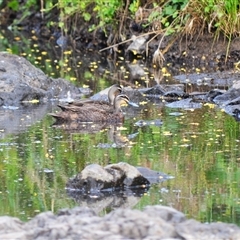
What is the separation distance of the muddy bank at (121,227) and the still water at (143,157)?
126 cm

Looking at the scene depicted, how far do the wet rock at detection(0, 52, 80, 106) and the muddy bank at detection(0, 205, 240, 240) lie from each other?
725cm

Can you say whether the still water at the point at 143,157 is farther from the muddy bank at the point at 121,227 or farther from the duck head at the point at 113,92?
the muddy bank at the point at 121,227

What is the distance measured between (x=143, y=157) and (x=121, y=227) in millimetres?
3896

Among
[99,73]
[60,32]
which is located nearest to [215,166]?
[99,73]

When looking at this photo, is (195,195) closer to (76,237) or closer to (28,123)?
(76,237)

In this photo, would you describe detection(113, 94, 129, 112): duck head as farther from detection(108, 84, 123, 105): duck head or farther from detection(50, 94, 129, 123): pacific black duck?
detection(108, 84, 123, 105): duck head

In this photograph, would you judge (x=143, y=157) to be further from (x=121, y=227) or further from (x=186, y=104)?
(x=121, y=227)

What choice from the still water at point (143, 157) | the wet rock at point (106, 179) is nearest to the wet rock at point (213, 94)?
the still water at point (143, 157)

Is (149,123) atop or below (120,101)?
below

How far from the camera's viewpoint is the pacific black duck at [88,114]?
1193cm

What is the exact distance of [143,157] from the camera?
969 centimetres

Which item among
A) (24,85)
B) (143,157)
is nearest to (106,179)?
(143,157)

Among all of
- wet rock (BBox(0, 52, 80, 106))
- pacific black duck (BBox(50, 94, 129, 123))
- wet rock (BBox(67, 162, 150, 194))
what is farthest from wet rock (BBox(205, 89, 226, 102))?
wet rock (BBox(67, 162, 150, 194))

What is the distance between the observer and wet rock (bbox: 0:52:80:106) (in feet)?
44.0
